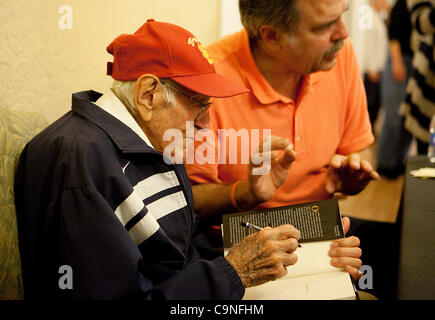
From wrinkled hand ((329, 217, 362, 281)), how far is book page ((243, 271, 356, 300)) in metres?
0.02

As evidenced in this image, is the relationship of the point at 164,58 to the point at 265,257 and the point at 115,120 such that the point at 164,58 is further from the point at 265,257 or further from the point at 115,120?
the point at 265,257

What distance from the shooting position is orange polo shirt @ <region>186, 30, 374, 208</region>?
1.53 meters

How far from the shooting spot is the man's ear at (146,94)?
104 cm

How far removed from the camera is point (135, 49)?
1062 millimetres

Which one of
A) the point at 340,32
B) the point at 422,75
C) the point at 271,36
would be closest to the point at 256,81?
the point at 271,36

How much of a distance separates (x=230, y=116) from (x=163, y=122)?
0.47 meters

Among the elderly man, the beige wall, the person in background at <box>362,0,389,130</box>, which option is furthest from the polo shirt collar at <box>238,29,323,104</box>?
the person in background at <box>362,0,389,130</box>

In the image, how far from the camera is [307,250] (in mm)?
1180

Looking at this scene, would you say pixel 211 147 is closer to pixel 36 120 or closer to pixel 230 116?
pixel 230 116

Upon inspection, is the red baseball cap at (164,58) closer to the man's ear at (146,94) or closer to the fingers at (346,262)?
the man's ear at (146,94)

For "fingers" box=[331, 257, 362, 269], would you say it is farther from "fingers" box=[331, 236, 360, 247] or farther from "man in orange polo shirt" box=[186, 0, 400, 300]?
"man in orange polo shirt" box=[186, 0, 400, 300]

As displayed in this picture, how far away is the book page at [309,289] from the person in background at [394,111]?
10.3 ft

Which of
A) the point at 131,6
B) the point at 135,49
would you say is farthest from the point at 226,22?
the point at 135,49

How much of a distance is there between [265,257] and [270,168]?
1.42 feet
